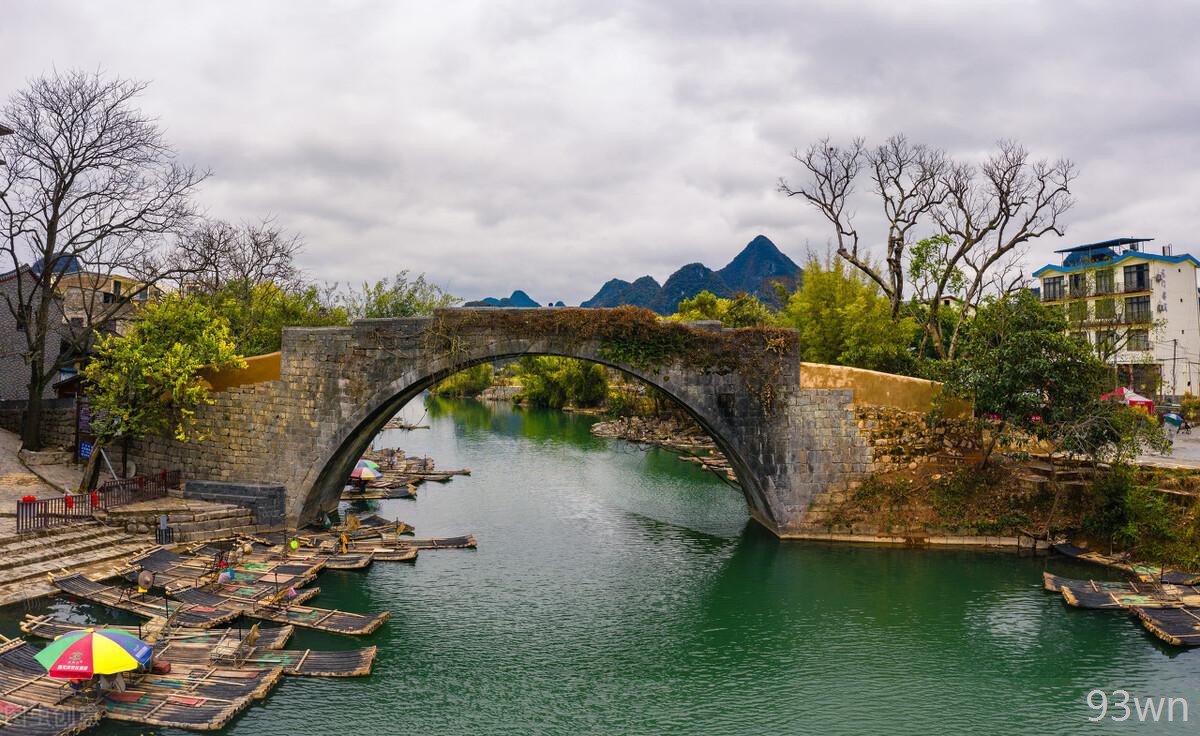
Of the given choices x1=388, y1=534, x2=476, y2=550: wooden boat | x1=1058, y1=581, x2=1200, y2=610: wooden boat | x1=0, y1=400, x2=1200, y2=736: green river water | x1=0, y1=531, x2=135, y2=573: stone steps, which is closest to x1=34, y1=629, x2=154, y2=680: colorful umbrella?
x1=0, y1=400, x2=1200, y2=736: green river water

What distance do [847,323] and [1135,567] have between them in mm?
14845

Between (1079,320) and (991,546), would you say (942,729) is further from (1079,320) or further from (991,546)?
(1079,320)

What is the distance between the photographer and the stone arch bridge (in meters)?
20.8

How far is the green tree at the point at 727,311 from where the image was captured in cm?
5003

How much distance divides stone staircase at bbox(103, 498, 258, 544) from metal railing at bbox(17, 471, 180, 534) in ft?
1.37

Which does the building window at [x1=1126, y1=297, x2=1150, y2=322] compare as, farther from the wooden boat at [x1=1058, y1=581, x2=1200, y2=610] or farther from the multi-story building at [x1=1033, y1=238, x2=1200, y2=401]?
the wooden boat at [x1=1058, y1=581, x2=1200, y2=610]

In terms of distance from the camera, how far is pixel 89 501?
19219mm

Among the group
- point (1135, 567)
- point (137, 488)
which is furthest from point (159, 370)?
point (1135, 567)

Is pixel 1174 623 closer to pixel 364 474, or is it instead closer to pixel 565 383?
pixel 364 474

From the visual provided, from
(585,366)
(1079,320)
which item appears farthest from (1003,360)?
(585,366)

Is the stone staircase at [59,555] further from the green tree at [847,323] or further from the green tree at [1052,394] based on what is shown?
the green tree at [847,323]

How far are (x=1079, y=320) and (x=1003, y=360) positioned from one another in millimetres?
14461

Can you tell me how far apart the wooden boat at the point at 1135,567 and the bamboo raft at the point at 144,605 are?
20262 mm

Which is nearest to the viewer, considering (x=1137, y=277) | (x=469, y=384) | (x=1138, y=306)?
(x=1138, y=306)
